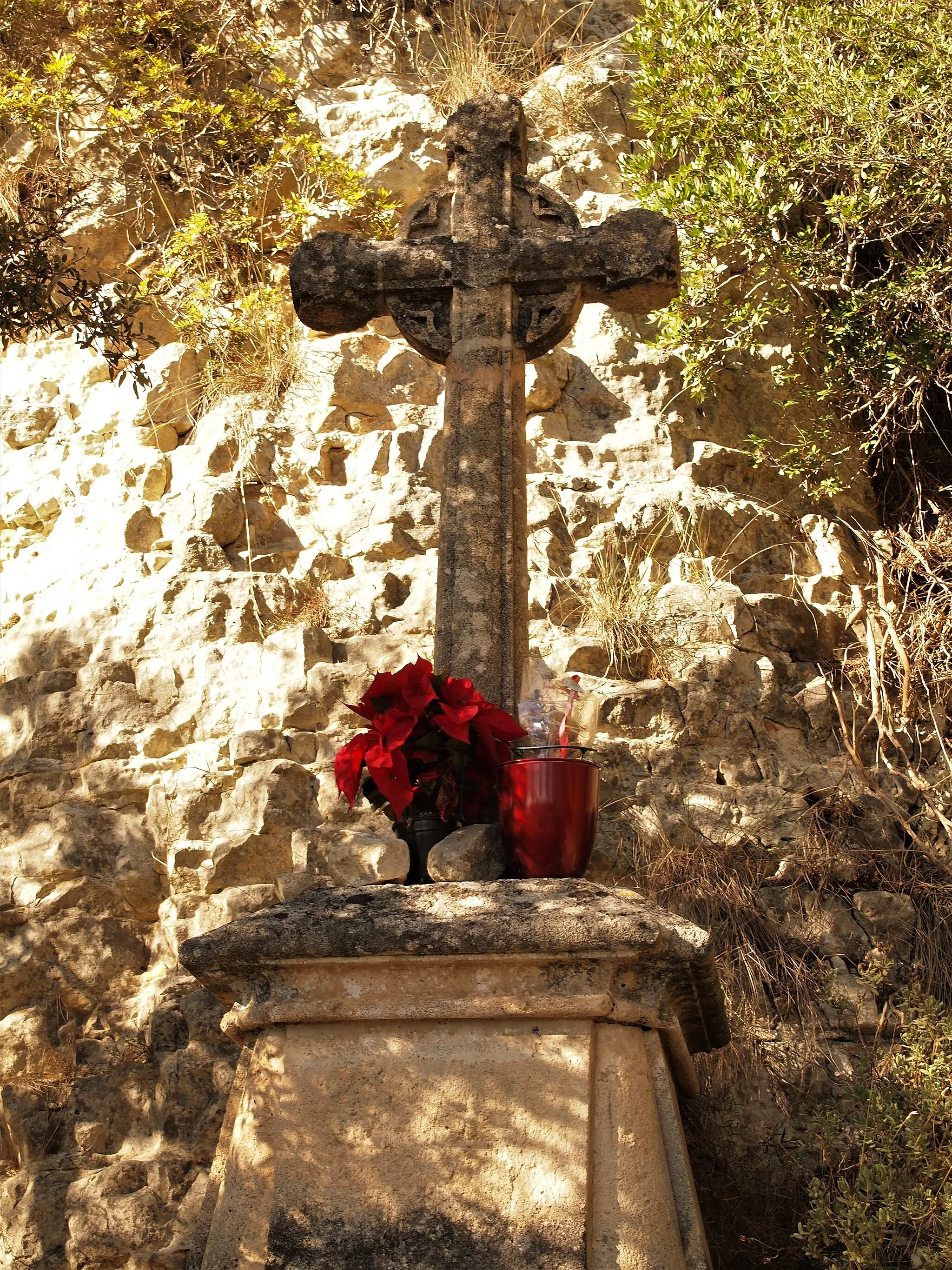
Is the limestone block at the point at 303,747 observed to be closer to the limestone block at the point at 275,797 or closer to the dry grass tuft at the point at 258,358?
the limestone block at the point at 275,797

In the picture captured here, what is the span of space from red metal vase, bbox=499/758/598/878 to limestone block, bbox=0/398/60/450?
15.6 feet

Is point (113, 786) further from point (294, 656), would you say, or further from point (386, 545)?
point (386, 545)

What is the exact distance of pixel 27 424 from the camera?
6.86 meters

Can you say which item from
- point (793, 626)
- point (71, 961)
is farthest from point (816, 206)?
point (71, 961)

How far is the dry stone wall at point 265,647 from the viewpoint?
4.28 meters

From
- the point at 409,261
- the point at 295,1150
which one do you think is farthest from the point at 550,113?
the point at 295,1150

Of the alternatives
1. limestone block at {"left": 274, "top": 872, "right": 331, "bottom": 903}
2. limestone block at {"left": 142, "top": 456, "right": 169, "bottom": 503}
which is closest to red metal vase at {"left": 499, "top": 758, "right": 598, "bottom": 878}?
limestone block at {"left": 274, "top": 872, "right": 331, "bottom": 903}

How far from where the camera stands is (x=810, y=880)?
463 cm

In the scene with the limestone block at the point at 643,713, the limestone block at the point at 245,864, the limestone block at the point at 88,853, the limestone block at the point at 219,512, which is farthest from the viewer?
the limestone block at the point at 219,512

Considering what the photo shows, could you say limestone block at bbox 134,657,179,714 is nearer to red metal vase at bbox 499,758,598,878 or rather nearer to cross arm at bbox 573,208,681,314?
cross arm at bbox 573,208,681,314

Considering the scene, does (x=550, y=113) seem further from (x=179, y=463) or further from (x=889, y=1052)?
(x=889, y=1052)

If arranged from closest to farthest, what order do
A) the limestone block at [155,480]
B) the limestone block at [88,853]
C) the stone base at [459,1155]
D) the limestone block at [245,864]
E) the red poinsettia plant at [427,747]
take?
1. the stone base at [459,1155]
2. the red poinsettia plant at [427,747]
3. the limestone block at [245,864]
4. the limestone block at [88,853]
5. the limestone block at [155,480]

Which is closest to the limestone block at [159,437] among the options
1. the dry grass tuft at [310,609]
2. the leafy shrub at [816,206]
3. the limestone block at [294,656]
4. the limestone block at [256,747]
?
the dry grass tuft at [310,609]

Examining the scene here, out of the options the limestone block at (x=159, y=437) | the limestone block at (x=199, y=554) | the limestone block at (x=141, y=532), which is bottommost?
the limestone block at (x=199, y=554)
